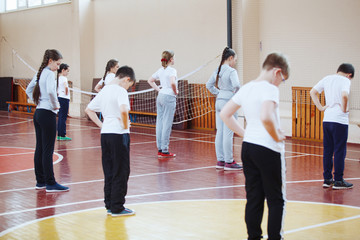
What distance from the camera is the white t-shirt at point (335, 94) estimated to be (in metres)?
6.44

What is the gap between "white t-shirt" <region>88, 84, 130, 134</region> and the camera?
207 inches

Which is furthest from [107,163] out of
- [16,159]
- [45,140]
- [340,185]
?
[16,159]

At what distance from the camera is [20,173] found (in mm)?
8141

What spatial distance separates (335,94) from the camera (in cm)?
652

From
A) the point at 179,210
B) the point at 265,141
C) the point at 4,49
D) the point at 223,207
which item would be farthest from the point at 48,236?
the point at 4,49

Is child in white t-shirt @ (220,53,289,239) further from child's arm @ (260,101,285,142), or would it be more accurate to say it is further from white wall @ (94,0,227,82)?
white wall @ (94,0,227,82)

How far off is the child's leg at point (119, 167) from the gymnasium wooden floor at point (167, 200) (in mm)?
240

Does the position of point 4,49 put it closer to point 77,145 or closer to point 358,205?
point 77,145

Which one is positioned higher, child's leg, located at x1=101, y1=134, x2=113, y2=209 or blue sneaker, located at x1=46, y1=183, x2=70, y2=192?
child's leg, located at x1=101, y1=134, x2=113, y2=209

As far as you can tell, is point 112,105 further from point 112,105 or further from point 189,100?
point 189,100

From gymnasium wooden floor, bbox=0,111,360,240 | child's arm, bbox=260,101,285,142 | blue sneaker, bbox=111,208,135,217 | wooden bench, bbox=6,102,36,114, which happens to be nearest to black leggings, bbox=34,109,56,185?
gymnasium wooden floor, bbox=0,111,360,240

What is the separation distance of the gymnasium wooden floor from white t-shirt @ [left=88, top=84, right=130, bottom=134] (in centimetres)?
97

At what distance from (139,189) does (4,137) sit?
6.64m

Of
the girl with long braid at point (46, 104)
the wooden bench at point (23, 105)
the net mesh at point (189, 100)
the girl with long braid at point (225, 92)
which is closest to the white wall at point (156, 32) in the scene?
the net mesh at point (189, 100)
